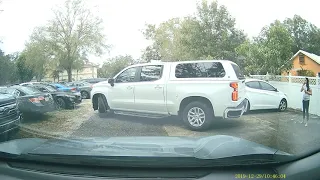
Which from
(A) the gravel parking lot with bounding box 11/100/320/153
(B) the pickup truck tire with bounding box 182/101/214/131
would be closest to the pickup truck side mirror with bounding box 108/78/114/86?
(A) the gravel parking lot with bounding box 11/100/320/153

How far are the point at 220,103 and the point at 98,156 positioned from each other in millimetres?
1201

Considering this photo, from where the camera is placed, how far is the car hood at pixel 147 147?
6.39 ft

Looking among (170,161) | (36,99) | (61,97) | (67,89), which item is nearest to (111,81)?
(67,89)

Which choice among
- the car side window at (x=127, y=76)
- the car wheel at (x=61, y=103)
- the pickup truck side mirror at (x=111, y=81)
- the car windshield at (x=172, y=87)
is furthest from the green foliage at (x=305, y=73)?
the car wheel at (x=61, y=103)

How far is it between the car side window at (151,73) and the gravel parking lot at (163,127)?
425mm

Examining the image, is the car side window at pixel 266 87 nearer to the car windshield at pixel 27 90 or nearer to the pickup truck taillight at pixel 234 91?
the pickup truck taillight at pixel 234 91

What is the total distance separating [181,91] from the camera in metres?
2.71

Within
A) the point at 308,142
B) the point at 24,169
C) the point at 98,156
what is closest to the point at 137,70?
the point at 98,156

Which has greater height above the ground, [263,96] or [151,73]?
[151,73]

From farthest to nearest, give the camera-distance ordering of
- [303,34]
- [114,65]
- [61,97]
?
[61,97], [114,65], [303,34]

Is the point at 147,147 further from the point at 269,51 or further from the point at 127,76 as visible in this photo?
the point at 269,51

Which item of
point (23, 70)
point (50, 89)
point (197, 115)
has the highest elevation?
point (23, 70)

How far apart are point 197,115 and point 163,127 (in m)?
0.34

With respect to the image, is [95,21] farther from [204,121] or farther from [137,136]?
[204,121]
